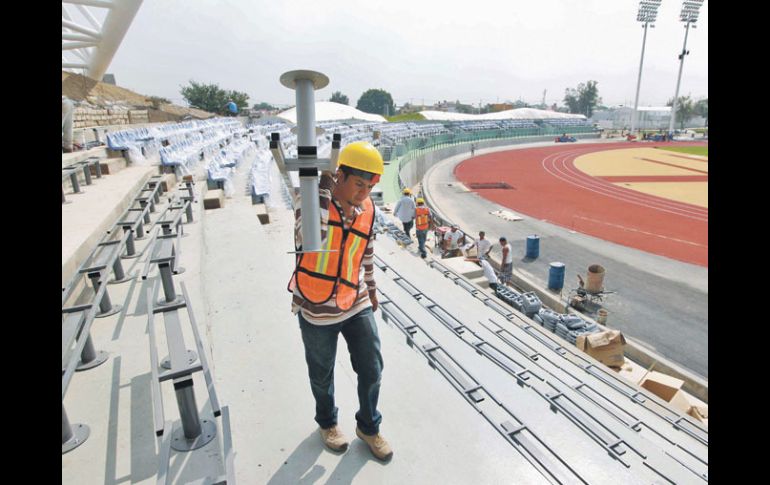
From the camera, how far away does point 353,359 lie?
8.28 feet

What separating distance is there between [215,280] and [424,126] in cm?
4921

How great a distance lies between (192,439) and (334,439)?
85cm

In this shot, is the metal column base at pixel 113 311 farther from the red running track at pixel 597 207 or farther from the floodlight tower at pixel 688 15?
the floodlight tower at pixel 688 15

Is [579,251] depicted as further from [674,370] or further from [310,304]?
[310,304]

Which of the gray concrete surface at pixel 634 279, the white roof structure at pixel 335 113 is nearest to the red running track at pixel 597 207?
the gray concrete surface at pixel 634 279

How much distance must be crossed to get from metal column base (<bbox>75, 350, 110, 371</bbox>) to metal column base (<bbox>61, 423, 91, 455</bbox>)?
66 centimetres

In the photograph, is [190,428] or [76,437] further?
[76,437]

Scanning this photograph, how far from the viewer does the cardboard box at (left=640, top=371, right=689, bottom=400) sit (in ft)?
19.6

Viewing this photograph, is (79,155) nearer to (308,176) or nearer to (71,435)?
(71,435)

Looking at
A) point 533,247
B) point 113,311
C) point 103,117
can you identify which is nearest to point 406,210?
point 533,247

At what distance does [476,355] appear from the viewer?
13.4 feet

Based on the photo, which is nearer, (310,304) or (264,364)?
(310,304)
